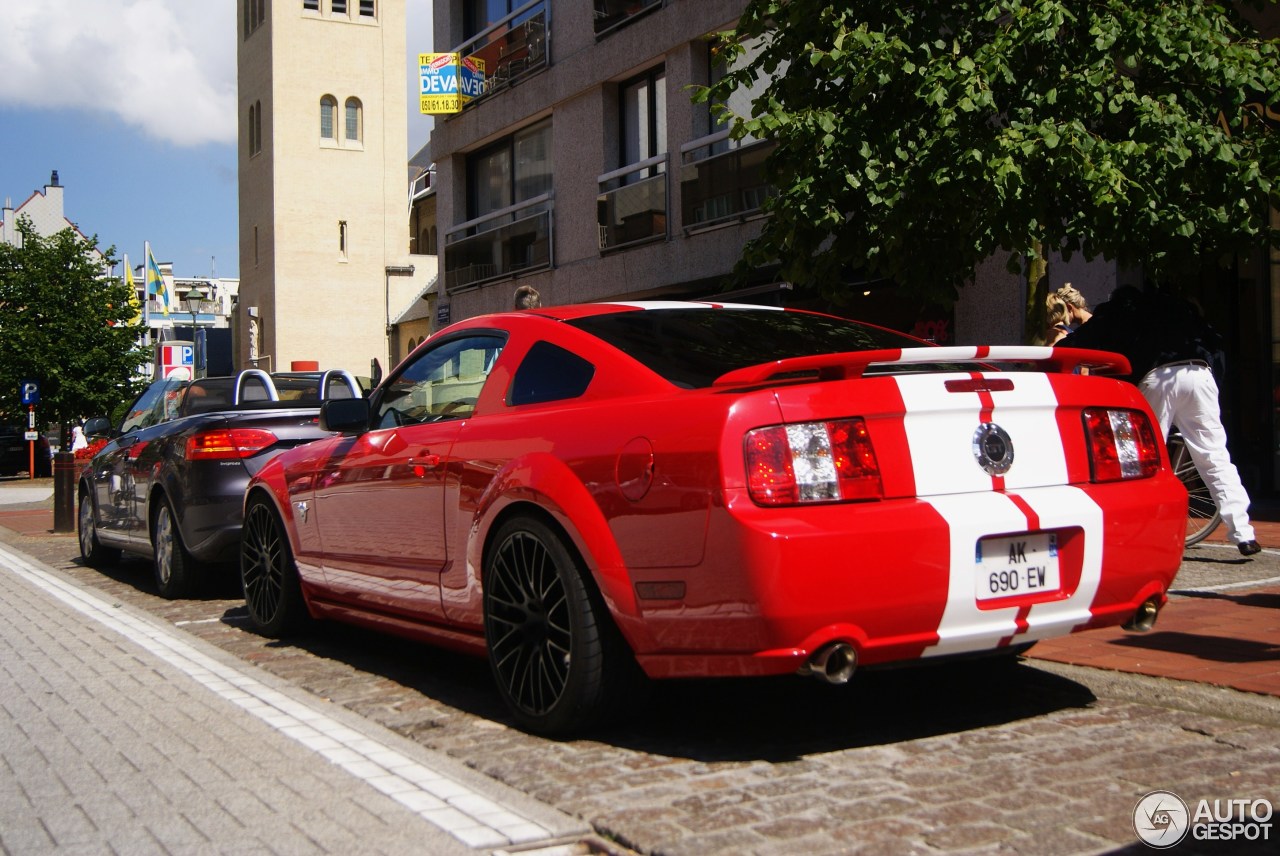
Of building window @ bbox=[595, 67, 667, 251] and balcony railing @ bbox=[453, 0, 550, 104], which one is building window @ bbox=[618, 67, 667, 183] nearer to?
building window @ bbox=[595, 67, 667, 251]

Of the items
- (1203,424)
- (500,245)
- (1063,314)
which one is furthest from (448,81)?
(1203,424)

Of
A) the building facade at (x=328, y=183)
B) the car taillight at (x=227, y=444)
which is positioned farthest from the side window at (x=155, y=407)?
the building facade at (x=328, y=183)

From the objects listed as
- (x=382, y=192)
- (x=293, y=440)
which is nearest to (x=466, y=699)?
(x=293, y=440)

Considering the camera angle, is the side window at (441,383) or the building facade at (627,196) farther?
the building facade at (627,196)

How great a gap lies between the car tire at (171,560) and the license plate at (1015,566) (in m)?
6.27

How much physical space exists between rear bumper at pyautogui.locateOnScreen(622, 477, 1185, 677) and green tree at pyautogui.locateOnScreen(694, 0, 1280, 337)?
3655 millimetres

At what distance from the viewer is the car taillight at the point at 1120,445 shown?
457cm

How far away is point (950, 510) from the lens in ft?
13.5

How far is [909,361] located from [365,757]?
214 centimetres

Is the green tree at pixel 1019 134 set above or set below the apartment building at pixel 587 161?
below

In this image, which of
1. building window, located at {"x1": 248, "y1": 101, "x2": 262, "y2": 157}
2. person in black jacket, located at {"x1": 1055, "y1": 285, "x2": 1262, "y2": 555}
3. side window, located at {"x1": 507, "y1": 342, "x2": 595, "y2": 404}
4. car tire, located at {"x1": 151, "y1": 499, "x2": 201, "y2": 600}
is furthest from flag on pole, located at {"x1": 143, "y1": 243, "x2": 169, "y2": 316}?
side window, located at {"x1": 507, "y1": 342, "x2": 595, "y2": 404}

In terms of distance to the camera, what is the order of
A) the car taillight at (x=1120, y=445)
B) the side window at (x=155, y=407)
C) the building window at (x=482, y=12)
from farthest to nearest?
the building window at (x=482, y=12)
the side window at (x=155, y=407)
the car taillight at (x=1120, y=445)

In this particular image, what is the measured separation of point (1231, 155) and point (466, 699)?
17.0 feet

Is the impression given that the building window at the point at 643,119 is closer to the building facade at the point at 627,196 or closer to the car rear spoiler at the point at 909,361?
the building facade at the point at 627,196
